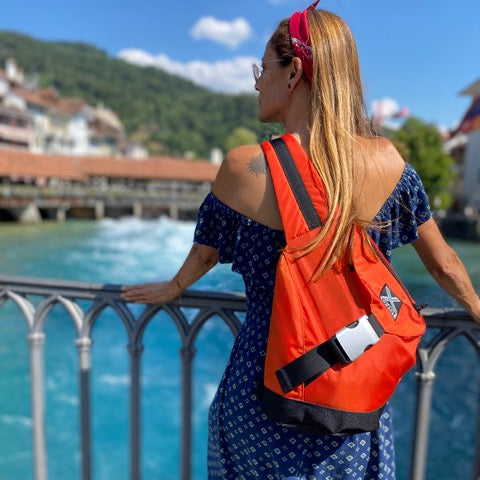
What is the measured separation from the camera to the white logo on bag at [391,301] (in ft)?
3.65

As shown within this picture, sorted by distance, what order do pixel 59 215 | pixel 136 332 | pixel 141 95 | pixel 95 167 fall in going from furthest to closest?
pixel 141 95 → pixel 95 167 → pixel 59 215 → pixel 136 332

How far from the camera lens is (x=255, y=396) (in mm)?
1225

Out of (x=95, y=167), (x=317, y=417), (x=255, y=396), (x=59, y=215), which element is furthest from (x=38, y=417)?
(x=95, y=167)

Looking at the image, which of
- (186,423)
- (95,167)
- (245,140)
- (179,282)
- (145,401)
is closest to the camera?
(179,282)

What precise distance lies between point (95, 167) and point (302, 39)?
4635 cm

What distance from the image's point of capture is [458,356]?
8.95 metres

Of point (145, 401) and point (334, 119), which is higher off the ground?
point (334, 119)

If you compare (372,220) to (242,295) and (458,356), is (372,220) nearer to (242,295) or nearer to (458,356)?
(242,295)

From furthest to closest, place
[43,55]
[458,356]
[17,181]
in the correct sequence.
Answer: [43,55]
[17,181]
[458,356]

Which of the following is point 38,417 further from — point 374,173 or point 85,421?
point 374,173

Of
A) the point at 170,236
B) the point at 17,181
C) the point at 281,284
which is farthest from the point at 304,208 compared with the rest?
the point at 17,181

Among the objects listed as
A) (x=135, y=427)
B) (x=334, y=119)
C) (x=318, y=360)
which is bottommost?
(x=135, y=427)

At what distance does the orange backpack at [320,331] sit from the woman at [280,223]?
0.04 metres

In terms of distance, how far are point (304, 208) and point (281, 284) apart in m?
0.17
